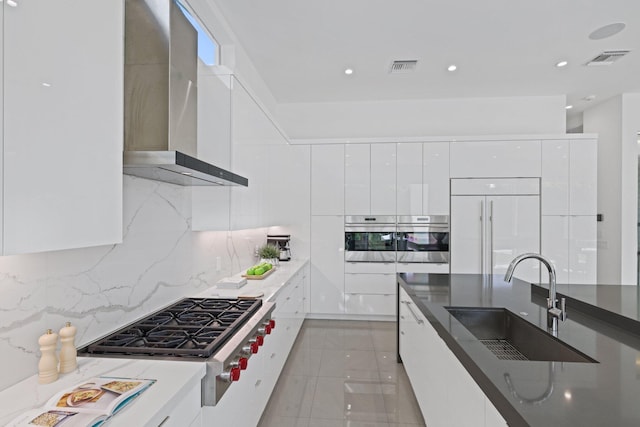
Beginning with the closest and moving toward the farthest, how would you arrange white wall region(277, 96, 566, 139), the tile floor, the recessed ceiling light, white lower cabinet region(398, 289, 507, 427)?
white lower cabinet region(398, 289, 507, 427) < the tile floor < the recessed ceiling light < white wall region(277, 96, 566, 139)

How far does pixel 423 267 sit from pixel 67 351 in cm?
404

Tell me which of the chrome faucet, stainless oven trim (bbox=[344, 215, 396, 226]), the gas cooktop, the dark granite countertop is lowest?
the gas cooktop

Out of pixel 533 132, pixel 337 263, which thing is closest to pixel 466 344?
pixel 337 263

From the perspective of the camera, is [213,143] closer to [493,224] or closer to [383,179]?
[383,179]

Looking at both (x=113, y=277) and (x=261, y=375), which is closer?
(x=113, y=277)

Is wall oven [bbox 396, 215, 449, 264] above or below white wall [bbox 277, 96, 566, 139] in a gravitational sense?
below

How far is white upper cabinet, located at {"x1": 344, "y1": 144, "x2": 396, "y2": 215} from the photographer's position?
15.3ft

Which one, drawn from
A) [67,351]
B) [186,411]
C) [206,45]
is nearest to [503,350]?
[186,411]

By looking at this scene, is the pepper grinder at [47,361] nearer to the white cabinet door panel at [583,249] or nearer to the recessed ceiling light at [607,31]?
the recessed ceiling light at [607,31]

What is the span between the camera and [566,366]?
124 centimetres

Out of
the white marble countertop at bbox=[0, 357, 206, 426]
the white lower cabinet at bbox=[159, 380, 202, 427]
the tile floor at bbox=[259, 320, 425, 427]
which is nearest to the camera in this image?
the white marble countertop at bbox=[0, 357, 206, 426]

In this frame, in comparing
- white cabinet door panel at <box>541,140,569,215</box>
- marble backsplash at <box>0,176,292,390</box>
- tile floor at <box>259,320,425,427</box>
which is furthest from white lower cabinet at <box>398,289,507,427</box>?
white cabinet door panel at <box>541,140,569,215</box>

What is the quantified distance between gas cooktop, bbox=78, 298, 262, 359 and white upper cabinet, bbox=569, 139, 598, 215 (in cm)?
429

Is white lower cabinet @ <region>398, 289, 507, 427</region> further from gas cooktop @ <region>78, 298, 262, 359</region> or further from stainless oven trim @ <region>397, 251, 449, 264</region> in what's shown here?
stainless oven trim @ <region>397, 251, 449, 264</region>
